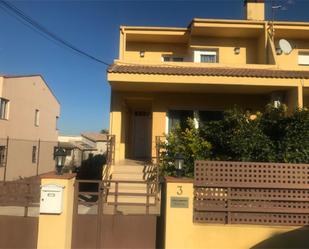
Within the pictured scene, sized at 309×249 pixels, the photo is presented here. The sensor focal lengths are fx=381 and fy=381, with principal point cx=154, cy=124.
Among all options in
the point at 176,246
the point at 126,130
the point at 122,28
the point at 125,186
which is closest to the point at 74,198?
the point at 176,246

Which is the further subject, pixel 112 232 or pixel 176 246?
pixel 112 232

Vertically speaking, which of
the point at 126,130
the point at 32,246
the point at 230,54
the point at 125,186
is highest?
the point at 230,54

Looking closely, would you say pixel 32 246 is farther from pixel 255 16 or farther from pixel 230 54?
pixel 255 16

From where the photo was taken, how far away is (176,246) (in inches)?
272

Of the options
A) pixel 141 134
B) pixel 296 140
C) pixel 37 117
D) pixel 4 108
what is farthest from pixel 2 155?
pixel 296 140

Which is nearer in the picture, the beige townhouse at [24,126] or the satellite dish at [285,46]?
the satellite dish at [285,46]

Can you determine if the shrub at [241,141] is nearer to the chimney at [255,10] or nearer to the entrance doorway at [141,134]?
the entrance doorway at [141,134]

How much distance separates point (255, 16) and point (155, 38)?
490cm

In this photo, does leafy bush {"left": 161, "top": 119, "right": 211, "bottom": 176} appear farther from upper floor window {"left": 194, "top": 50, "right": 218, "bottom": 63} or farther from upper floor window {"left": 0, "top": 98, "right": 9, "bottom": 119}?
upper floor window {"left": 0, "top": 98, "right": 9, "bottom": 119}

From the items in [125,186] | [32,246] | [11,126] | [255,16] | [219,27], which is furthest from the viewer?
[11,126]

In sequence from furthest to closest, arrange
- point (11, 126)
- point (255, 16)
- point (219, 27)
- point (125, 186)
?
point (11, 126)
point (255, 16)
point (219, 27)
point (125, 186)

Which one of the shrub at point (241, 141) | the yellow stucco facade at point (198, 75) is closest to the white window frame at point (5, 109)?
the yellow stucco facade at point (198, 75)

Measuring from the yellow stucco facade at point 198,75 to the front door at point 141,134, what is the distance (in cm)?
5

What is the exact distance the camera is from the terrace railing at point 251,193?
712 cm
